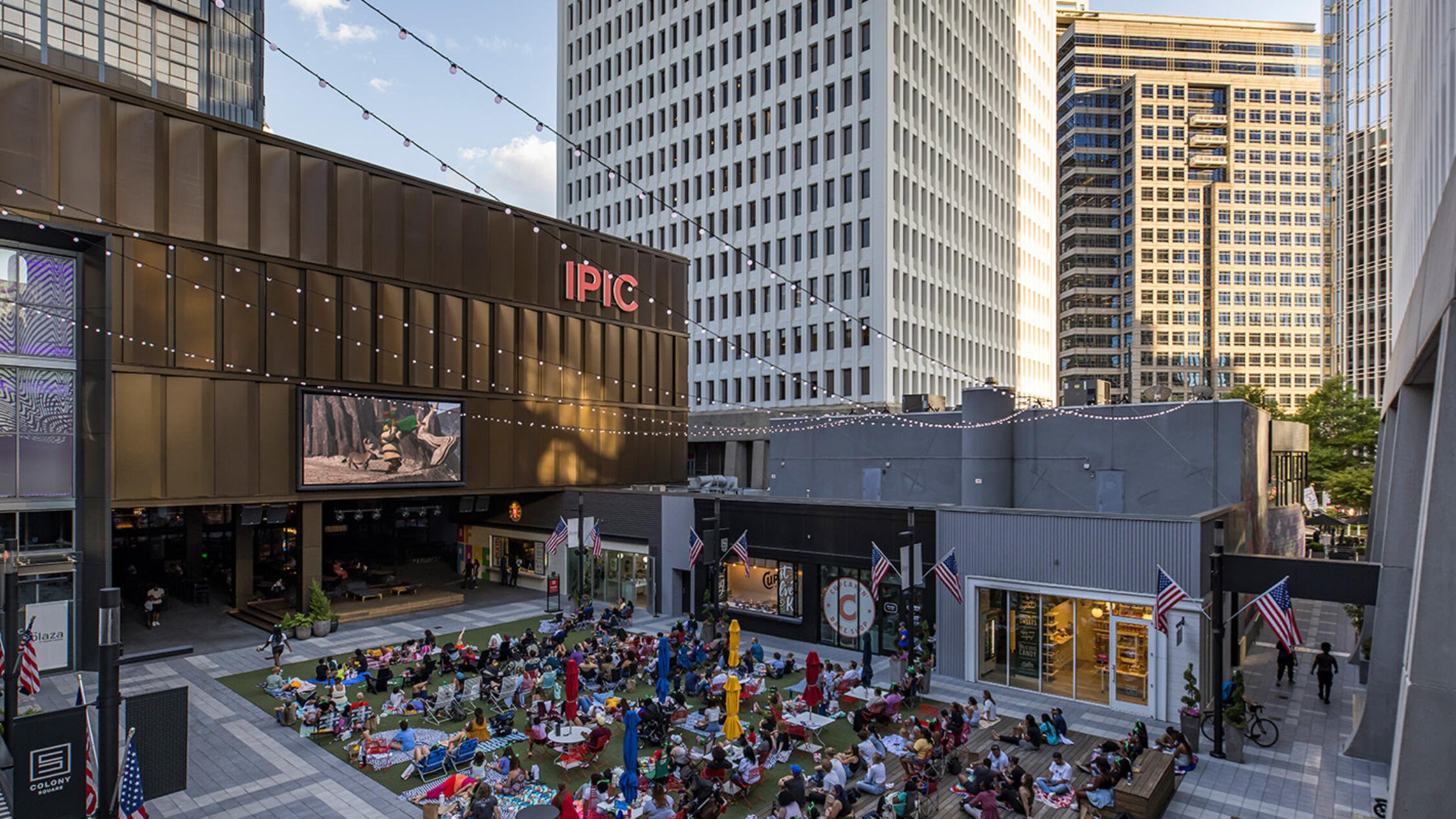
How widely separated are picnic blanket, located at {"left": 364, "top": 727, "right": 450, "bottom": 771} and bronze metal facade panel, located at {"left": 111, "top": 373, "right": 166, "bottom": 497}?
44.8ft

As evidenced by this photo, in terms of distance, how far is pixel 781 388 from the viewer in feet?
209

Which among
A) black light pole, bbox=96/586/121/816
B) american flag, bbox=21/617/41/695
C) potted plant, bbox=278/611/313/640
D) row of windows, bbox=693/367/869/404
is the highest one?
row of windows, bbox=693/367/869/404

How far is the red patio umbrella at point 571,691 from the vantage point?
1780 cm

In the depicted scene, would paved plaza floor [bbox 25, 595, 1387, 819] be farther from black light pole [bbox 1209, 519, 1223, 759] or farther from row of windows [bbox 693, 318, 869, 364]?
row of windows [bbox 693, 318, 869, 364]

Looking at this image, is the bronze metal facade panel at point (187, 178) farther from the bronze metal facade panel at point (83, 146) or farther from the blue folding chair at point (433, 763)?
the blue folding chair at point (433, 763)

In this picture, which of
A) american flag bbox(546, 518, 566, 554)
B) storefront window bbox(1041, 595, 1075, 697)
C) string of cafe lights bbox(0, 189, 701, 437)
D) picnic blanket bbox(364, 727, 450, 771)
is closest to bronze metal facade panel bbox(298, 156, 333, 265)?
Answer: string of cafe lights bbox(0, 189, 701, 437)

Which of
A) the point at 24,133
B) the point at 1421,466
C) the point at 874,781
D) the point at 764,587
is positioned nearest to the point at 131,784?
the point at 874,781

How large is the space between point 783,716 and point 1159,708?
A: 29.2ft

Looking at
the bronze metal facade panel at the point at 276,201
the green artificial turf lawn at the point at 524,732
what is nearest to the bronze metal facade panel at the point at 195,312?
the bronze metal facade panel at the point at 276,201

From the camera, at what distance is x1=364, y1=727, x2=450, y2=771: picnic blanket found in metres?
16.6

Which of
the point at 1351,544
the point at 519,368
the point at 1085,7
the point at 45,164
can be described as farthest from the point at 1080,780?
the point at 1085,7

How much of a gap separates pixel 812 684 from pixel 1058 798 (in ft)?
17.7

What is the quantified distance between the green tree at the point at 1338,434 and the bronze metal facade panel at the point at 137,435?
2318 inches

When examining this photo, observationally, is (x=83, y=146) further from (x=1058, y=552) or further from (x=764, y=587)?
(x=1058, y=552)
